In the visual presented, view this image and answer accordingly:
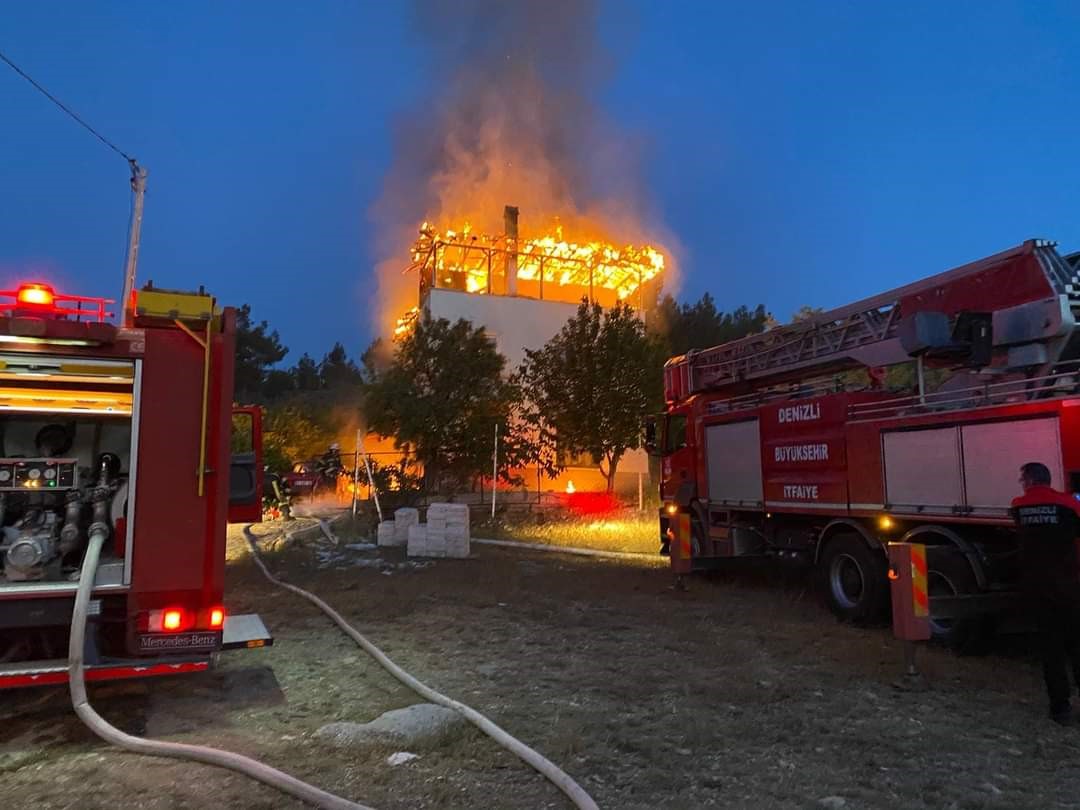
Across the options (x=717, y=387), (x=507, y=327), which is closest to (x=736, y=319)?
(x=507, y=327)

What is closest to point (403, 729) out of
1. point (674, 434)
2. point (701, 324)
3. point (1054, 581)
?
point (1054, 581)

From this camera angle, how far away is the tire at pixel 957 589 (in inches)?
247

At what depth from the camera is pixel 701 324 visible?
141 ft

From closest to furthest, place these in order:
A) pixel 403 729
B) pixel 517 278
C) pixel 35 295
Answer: pixel 403 729 → pixel 35 295 → pixel 517 278

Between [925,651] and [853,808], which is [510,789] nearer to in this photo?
[853,808]

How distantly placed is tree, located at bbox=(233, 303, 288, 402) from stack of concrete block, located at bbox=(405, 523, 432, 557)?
3642 cm

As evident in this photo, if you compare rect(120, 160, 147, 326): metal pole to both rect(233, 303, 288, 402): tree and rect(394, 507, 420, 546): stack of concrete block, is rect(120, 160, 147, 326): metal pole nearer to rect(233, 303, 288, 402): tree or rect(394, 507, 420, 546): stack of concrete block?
rect(394, 507, 420, 546): stack of concrete block

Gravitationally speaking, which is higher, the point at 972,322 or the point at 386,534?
the point at 972,322

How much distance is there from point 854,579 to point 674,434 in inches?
166

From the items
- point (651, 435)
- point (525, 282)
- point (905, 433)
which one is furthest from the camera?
point (525, 282)

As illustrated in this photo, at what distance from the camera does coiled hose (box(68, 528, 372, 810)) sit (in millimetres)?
3447

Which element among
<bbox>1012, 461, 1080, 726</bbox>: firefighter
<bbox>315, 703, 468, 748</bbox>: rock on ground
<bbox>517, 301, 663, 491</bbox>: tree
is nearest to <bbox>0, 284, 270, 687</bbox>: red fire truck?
<bbox>315, 703, 468, 748</bbox>: rock on ground

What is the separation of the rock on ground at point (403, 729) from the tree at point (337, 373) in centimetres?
5851

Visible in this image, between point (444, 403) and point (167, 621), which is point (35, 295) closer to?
point (167, 621)
